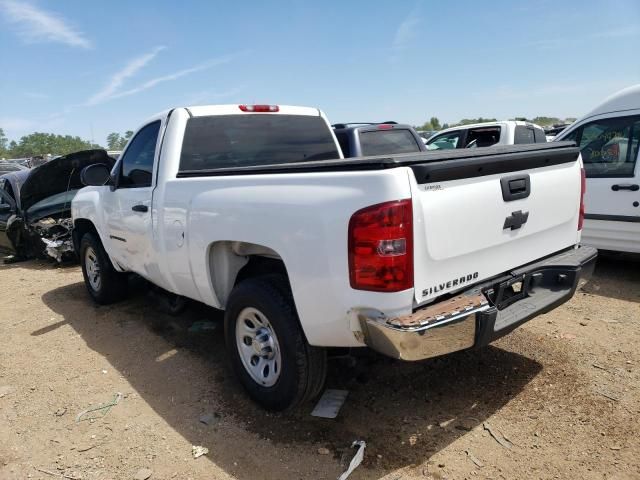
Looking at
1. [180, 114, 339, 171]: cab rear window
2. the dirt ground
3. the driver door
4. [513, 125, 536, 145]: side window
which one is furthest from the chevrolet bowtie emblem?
[513, 125, 536, 145]: side window

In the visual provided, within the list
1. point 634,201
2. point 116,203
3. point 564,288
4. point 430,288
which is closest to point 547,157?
point 564,288

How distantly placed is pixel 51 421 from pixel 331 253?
8.01 feet

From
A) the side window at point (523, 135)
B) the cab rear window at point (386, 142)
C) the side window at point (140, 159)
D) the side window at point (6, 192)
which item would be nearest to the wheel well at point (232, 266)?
the side window at point (140, 159)

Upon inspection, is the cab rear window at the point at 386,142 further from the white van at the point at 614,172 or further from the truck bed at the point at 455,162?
the truck bed at the point at 455,162

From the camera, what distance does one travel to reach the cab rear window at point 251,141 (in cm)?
390

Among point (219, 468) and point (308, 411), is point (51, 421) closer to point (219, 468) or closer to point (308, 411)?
point (219, 468)

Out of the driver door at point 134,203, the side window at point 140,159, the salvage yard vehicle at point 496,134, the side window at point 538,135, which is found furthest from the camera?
the side window at point 538,135

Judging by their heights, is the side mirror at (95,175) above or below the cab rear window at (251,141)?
below

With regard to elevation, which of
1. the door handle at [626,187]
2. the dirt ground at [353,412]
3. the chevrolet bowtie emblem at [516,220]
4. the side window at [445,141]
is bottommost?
the dirt ground at [353,412]

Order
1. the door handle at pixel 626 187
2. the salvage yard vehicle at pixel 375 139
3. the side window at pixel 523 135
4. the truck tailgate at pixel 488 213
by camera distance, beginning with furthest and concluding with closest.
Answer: the side window at pixel 523 135 → the salvage yard vehicle at pixel 375 139 → the door handle at pixel 626 187 → the truck tailgate at pixel 488 213

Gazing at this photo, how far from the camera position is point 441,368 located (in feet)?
11.9

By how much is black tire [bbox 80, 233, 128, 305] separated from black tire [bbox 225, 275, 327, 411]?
2833mm

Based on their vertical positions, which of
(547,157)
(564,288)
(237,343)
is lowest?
(237,343)

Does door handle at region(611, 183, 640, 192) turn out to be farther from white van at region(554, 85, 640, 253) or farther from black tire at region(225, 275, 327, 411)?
black tire at region(225, 275, 327, 411)
